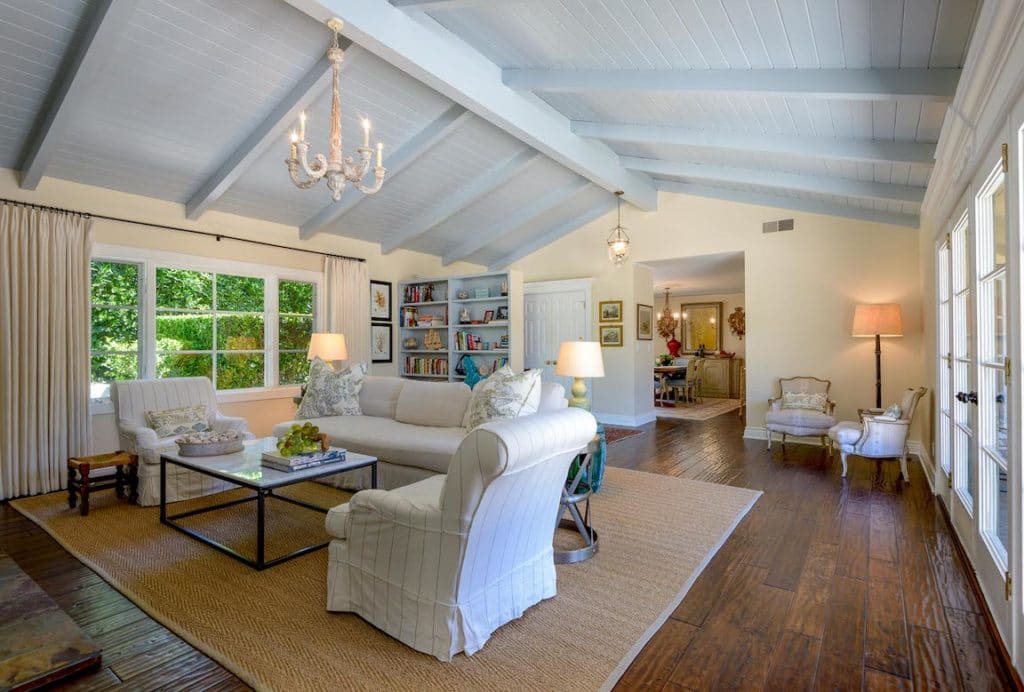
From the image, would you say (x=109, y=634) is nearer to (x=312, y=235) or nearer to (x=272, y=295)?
(x=272, y=295)

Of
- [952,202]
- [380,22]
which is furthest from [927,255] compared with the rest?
[380,22]

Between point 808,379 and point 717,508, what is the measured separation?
9.98 feet

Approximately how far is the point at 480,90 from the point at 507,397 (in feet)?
7.42

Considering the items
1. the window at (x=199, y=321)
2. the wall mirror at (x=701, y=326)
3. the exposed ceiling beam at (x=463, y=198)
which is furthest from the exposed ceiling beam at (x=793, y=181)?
the wall mirror at (x=701, y=326)

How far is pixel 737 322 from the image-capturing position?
441 inches

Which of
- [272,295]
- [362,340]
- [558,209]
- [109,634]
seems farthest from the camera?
[558,209]

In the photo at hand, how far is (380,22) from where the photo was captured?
9.95 ft

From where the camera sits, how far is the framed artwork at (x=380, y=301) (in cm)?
696

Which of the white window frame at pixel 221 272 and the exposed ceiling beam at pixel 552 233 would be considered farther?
the exposed ceiling beam at pixel 552 233

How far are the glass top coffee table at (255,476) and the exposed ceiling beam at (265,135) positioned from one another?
2.40 meters

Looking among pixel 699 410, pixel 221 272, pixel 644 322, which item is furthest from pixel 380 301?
pixel 699 410

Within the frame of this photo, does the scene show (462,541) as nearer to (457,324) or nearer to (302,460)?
(302,460)

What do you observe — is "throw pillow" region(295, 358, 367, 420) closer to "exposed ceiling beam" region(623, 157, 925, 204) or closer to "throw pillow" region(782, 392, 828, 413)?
"exposed ceiling beam" region(623, 157, 925, 204)

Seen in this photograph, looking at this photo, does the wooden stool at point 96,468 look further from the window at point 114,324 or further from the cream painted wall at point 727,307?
the cream painted wall at point 727,307
